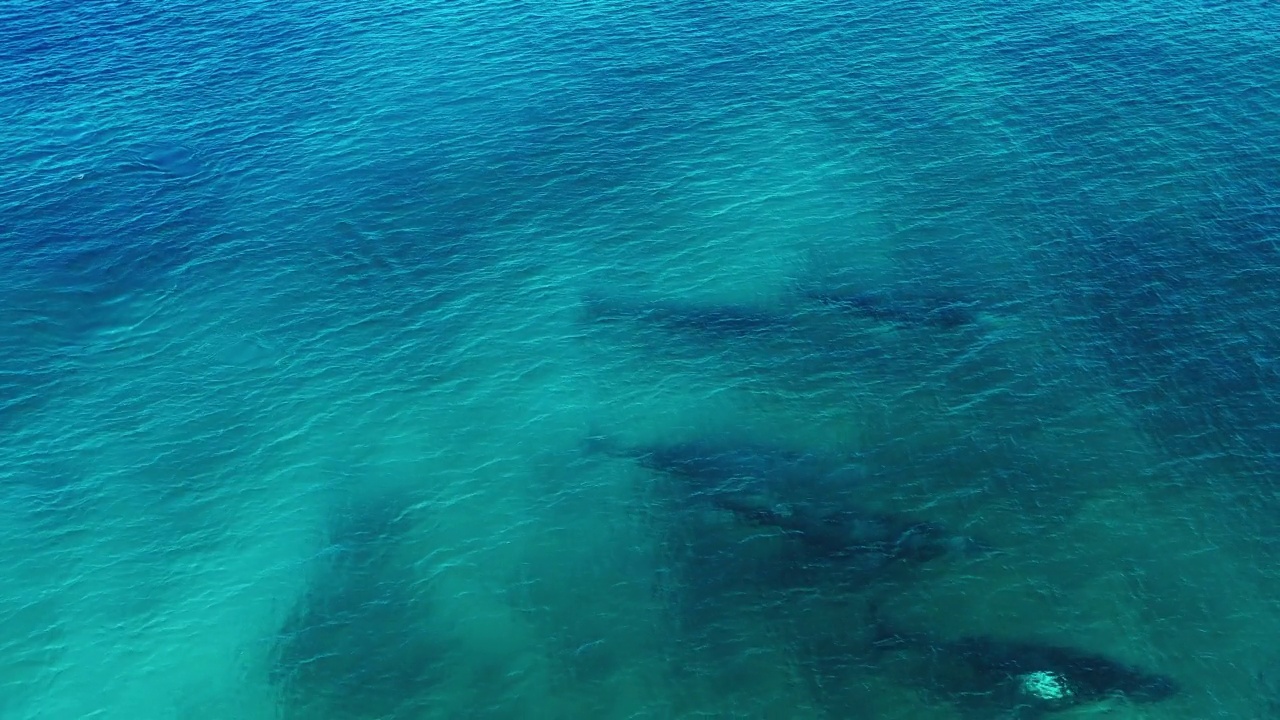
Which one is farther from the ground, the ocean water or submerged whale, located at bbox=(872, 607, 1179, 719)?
the ocean water

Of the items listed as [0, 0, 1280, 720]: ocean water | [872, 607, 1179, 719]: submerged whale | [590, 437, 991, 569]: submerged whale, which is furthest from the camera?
[590, 437, 991, 569]: submerged whale

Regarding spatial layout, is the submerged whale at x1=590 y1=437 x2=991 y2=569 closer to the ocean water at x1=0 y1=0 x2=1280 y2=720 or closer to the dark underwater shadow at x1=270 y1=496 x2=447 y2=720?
the ocean water at x1=0 y1=0 x2=1280 y2=720

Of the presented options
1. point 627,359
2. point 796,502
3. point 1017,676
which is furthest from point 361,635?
point 1017,676

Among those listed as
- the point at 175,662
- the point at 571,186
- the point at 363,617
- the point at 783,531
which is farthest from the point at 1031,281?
the point at 175,662

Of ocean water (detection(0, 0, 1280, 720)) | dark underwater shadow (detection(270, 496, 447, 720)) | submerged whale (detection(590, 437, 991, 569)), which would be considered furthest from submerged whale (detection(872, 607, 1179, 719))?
dark underwater shadow (detection(270, 496, 447, 720))

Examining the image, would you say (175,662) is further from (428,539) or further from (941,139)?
(941,139)

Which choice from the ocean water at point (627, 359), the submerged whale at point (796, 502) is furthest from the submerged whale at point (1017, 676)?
the submerged whale at point (796, 502)

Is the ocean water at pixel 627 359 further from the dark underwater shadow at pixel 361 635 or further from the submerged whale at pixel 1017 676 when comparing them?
the submerged whale at pixel 1017 676
